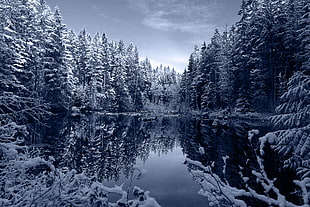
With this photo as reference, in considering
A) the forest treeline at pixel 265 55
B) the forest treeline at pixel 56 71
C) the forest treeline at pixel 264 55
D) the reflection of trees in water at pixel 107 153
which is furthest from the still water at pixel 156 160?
the forest treeline at pixel 264 55

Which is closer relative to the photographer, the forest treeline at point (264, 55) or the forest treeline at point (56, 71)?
the forest treeline at point (56, 71)

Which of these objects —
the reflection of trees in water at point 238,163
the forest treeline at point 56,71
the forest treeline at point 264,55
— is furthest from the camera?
the forest treeline at point 264,55

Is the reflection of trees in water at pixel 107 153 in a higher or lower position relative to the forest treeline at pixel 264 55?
lower

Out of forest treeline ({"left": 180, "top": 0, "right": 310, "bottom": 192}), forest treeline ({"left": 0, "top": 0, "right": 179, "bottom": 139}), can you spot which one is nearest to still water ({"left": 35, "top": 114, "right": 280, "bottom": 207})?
forest treeline ({"left": 0, "top": 0, "right": 179, "bottom": 139})

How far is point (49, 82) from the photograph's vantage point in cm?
3297

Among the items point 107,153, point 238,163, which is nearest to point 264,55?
point 238,163

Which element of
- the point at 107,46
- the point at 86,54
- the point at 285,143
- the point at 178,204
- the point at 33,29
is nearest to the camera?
the point at 285,143

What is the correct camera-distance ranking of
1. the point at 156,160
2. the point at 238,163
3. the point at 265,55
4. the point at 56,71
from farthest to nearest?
the point at 56,71, the point at 265,55, the point at 156,160, the point at 238,163

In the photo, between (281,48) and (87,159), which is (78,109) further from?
(281,48)

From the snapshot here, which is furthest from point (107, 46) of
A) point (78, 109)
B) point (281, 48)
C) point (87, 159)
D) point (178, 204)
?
point (178, 204)

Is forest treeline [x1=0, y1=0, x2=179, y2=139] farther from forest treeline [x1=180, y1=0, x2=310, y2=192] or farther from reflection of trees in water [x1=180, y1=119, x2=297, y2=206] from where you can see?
forest treeline [x1=180, y1=0, x2=310, y2=192]

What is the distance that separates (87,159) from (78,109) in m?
30.2

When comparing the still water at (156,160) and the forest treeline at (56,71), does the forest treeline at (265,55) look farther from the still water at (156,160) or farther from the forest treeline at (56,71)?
the forest treeline at (56,71)

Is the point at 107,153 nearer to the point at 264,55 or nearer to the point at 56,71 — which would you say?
the point at 56,71
